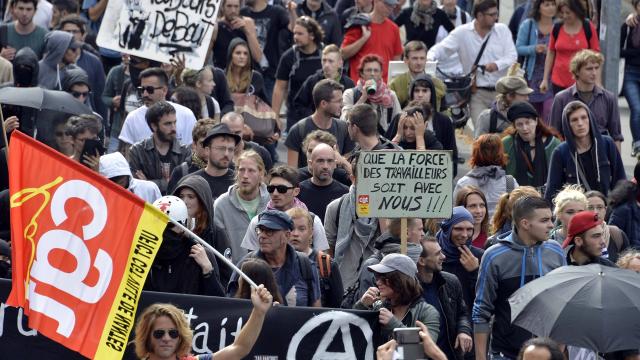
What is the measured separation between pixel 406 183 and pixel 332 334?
1286mm

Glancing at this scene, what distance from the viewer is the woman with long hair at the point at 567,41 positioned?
695 inches

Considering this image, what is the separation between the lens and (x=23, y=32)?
18.4 m

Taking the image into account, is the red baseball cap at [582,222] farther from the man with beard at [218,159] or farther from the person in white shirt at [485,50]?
the person in white shirt at [485,50]

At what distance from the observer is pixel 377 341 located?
10.6 m

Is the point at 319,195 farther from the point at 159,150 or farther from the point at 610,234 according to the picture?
→ the point at 610,234

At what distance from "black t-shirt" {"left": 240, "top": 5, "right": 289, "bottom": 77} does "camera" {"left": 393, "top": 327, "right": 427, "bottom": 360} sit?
1063 cm

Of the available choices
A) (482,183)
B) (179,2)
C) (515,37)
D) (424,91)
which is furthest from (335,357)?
(515,37)

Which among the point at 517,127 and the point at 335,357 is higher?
the point at 517,127

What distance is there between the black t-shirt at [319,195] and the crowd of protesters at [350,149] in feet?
0.05

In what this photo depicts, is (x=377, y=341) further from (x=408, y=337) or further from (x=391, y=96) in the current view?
(x=391, y=96)

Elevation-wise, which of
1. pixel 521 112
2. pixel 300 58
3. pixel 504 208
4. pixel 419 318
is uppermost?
pixel 300 58

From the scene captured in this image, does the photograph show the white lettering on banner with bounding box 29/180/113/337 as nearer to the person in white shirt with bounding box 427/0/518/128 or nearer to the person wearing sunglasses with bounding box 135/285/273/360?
the person wearing sunglasses with bounding box 135/285/273/360

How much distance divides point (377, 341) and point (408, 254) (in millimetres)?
746

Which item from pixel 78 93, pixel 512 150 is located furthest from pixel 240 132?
pixel 78 93
